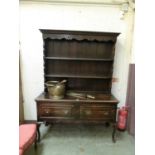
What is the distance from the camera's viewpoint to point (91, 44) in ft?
9.93

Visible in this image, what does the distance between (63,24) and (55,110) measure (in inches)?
63.5

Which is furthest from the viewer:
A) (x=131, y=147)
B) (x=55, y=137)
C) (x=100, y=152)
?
(x=55, y=137)

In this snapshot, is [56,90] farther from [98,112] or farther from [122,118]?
[122,118]

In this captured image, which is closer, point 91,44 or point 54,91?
point 54,91

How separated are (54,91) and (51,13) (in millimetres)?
1498

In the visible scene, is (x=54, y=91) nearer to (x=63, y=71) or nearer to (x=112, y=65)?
(x=63, y=71)

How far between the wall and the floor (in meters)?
1.07

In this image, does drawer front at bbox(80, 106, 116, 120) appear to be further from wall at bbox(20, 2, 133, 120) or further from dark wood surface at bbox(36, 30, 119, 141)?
wall at bbox(20, 2, 133, 120)

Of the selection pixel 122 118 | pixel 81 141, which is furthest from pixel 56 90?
pixel 122 118

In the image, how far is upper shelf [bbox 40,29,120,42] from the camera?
8.96 ft

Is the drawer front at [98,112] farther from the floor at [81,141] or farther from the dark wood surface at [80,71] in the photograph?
the floor at [81,141]

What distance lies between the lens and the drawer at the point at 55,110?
259 centimetres

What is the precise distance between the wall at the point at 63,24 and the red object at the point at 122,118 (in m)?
0.66
